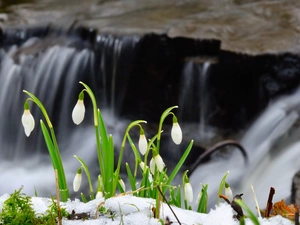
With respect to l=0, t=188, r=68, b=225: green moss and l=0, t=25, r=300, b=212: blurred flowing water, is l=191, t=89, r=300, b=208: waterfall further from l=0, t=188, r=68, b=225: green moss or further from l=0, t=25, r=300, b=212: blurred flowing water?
l=0, t=188, r=68, b=225: green moss

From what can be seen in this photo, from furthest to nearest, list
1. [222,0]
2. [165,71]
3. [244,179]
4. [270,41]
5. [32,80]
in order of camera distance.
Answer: [222,0] < [32,80] < [165,71] < [270,41] < [244,179]

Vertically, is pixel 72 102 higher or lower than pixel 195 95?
lower

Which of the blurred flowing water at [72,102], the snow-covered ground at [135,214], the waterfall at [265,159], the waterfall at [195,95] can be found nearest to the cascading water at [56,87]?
the blurred flowing water at [72,102]

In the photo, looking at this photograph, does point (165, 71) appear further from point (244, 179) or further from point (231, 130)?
point (244, 179)

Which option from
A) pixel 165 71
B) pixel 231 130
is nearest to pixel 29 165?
pixel 165 71

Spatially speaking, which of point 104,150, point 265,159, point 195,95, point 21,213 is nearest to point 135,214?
point 21,213

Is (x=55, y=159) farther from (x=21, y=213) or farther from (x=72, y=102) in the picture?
(x=72, y=102)
